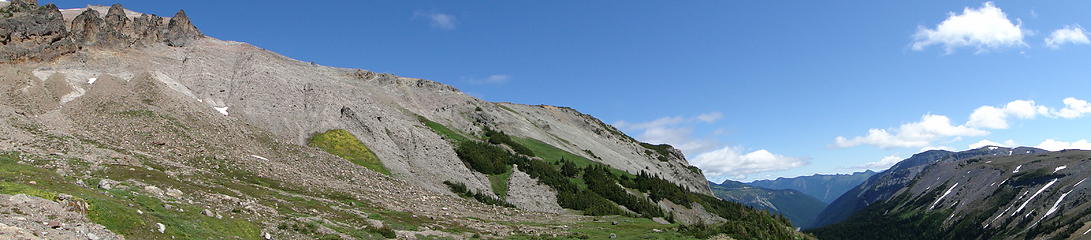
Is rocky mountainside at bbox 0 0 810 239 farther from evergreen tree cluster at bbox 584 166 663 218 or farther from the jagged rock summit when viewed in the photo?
evergreen tree cluster at bbox 584 166 663 218

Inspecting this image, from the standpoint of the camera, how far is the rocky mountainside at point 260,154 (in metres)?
29.3

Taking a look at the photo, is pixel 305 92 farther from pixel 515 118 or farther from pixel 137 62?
pixel 515 118

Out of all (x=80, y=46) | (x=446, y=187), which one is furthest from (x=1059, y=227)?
(x=80, y=46)

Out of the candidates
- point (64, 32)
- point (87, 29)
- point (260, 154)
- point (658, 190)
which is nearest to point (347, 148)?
point (260, 154)

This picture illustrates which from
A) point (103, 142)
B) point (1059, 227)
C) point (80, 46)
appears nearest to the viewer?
point (103, 142)

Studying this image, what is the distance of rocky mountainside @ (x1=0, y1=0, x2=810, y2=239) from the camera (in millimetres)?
29328

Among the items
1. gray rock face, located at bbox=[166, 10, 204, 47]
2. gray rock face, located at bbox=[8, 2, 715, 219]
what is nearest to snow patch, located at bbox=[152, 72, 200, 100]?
gray rock face, located at bbox=[8, 2, 715, 219]

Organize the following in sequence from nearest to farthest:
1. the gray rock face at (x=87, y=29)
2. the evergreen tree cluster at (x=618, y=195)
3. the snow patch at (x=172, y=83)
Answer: the snow patch at (x=172, y=83) → the gray rock face at (x=87, y=29) → the evergreen tree cluster at (x=618, y=195)

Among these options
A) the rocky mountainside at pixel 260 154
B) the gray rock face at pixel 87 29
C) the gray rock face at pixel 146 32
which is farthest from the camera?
the gray rock face at pixel 146 32

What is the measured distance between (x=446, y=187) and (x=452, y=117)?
43.3 m

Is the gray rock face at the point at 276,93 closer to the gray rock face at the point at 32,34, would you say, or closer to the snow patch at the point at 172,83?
the snow patch at the point at 172,83

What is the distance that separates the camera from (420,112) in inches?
3775

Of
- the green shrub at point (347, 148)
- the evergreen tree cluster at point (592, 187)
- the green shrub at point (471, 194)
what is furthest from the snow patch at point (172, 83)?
the evergreen tree cluster at point (592, 187)

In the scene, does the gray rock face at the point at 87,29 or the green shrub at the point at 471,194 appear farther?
the gray rock face at the point at 87,29
